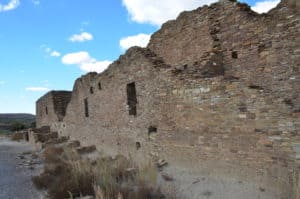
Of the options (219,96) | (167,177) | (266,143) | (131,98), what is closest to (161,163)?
(167,177)

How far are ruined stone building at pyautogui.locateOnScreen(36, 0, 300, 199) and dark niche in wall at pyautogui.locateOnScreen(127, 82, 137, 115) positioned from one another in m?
0.03

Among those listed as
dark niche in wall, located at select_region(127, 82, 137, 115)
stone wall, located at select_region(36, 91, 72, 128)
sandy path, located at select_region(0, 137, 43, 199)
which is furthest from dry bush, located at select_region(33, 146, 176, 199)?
stone wall, located at select_region(36, 91, 72, 128)

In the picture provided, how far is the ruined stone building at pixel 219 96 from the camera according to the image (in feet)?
18.6

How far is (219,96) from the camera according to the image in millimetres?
6637

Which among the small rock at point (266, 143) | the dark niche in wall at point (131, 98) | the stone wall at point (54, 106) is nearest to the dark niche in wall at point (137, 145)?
the dark niche in wall at point (131, 98)

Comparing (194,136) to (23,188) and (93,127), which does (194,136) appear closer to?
(23,188)

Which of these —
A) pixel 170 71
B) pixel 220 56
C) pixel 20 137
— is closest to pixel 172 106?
pixel 170 71

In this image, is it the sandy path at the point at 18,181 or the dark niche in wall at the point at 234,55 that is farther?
the dark niche in wall at the point at 234,55

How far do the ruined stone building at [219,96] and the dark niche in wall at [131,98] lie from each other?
3 centimetres

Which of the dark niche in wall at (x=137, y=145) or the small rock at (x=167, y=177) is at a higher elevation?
the dark niche in wall at (x=137, y=145)

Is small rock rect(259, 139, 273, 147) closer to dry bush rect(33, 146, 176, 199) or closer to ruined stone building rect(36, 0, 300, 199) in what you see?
ruined stone building rect(36, 0, 300, 199)

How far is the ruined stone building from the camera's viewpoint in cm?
567

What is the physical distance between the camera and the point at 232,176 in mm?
6309

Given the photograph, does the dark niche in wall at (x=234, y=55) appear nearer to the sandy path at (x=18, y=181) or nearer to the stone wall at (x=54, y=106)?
the sandy path at (x=18, y=181)
